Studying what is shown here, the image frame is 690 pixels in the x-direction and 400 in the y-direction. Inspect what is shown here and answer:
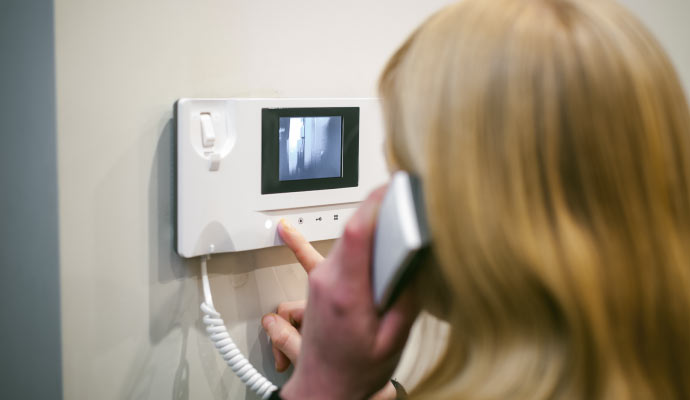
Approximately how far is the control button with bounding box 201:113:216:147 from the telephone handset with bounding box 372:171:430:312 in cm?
28

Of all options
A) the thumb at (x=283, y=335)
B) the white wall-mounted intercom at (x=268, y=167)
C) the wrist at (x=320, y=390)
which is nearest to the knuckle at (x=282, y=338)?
the thumb at (x=283, y=335)

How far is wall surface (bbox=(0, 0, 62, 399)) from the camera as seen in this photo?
20.5 inches

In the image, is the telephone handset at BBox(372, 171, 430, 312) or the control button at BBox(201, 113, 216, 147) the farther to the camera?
the control button at BBox(201, 113, 216, 147)

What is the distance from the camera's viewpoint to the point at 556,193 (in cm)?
36

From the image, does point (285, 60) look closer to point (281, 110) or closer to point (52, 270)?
point (281, 110)

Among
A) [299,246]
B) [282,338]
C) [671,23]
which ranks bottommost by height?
[282,338]

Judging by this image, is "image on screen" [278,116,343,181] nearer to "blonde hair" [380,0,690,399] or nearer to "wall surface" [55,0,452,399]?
"wall surface" [55,0,452,399]

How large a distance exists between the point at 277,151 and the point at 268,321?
0.21 metres

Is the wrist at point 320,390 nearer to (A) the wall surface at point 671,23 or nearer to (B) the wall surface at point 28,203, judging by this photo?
(B) the wall surface at point 28,203

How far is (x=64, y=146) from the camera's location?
0.56 meters

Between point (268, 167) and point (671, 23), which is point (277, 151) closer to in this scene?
point (268, 167)

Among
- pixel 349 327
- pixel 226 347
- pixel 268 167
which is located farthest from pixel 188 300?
pixel 349 327

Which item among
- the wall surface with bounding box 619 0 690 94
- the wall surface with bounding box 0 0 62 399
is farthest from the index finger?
the wall surface with bounding box 619 0 690 94

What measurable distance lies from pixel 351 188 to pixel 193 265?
8.6 inches
